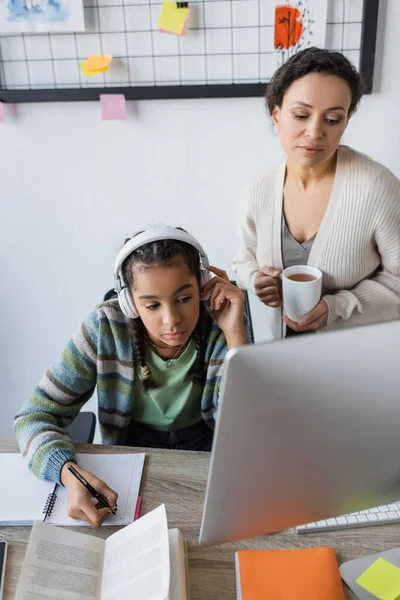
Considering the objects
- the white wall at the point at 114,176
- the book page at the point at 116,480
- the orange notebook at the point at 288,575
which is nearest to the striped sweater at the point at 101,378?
the book page at the point at 116,480

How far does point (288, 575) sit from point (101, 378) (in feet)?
2.00

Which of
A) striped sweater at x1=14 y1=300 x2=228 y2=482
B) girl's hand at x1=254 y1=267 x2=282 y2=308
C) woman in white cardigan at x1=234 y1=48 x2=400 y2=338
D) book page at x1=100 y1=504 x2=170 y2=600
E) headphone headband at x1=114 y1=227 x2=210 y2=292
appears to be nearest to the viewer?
book page at x1=100 y1=504 x2=170 y2=600

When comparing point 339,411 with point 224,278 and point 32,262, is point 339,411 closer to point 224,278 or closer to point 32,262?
point 224,278

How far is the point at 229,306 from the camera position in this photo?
131cm

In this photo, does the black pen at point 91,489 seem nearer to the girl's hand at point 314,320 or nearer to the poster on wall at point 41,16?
the girl's hand at point 314,320

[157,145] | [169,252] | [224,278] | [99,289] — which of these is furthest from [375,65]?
[99,289]

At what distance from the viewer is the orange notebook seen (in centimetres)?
83

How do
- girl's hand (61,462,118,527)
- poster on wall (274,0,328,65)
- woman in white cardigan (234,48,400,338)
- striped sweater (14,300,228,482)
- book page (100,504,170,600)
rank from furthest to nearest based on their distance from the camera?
poster on wall (274,0,328,65) < woman in white cardigan (234,48,400,338) < striped sweater (14,300,228,482) < girl's hand (61,462,118,527) < book page (100,504,170,600)

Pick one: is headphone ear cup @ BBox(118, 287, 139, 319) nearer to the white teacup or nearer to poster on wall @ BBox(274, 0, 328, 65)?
the white teacup

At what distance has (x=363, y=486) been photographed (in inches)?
27.8

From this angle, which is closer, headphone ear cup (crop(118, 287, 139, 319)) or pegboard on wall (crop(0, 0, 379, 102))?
headphone ear cup (crop(118, 287, 139, 319))

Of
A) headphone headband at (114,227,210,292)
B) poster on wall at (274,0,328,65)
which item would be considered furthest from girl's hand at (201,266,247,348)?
poster on wall at (274,0,328,65)

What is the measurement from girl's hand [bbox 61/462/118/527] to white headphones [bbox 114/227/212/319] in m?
0.35

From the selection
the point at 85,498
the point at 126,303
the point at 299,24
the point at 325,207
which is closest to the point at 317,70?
the point at 325,207
